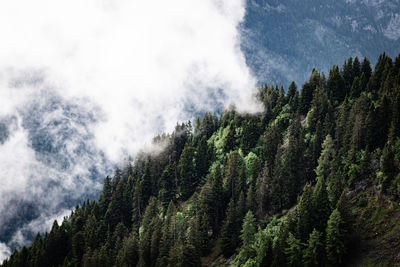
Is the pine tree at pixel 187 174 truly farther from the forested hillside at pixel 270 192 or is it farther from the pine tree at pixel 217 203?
the pine tree at pixel 217 203

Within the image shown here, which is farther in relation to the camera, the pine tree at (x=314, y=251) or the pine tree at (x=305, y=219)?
the pine tree at (x=305, y=219)

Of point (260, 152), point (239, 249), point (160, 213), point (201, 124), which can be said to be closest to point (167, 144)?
point (201, 124)

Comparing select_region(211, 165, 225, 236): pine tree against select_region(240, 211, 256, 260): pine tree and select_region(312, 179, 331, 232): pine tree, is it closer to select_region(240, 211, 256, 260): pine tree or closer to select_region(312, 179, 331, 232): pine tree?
select_region(240, 211, 256, 260): pine tree

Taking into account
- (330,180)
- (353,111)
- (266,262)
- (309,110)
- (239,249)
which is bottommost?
(266,262)

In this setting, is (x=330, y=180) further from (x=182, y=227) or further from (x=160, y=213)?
(x=160, y=213)

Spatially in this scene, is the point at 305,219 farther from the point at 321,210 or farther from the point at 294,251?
the point at 294,251

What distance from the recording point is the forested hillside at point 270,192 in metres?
63.2

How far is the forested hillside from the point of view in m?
63.2

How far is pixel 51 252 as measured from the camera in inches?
4321

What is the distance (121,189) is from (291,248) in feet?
255

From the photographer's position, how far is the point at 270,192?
87.1 m

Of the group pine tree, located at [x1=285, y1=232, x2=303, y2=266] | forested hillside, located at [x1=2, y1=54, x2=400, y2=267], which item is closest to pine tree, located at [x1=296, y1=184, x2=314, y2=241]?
forested hillside, located at [x1=2, y1=54, x2=400, y2=267]

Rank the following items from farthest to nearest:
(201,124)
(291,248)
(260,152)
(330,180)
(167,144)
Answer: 1. (201,124)
2. (167,144)
3. (260,152)
4. (330,180)
5. (291,248)

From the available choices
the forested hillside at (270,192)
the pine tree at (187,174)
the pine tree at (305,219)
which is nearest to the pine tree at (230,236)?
the forested hillside at (270,192)
